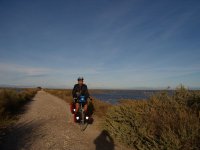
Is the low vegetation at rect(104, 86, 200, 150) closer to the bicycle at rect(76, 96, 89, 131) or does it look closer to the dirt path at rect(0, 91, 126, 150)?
the dirt path at rect(0, 91, 126, 150)

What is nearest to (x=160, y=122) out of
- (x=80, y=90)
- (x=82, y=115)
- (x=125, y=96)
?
(x=82, y=115)

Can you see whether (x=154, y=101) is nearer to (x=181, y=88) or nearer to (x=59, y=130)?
(x=181, y=88)

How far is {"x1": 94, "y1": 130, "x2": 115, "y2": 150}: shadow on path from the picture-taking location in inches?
309

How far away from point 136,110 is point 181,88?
161 cm

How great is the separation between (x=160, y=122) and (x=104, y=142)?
101 inches

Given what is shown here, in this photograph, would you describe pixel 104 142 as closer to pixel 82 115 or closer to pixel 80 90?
pixel 82 115

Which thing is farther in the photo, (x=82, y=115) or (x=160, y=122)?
(x=82, y=115)

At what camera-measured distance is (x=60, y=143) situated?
25.7 ft

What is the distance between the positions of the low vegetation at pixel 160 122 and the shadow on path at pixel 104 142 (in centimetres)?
22

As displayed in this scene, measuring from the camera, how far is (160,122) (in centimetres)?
662

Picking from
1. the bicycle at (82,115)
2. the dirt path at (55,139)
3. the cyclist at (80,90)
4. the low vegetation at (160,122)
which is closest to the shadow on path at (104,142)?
the dirt path at (55,139)

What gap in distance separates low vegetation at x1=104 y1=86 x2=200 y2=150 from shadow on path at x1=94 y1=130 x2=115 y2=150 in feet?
0.73

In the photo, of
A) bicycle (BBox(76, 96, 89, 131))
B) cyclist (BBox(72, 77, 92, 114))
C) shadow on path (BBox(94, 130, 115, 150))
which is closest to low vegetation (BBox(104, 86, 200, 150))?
shadow on path (BBox(94, 130, 115, 150))

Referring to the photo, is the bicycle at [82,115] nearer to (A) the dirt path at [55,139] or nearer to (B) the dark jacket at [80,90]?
(B) the dark jacket at [80,90]
